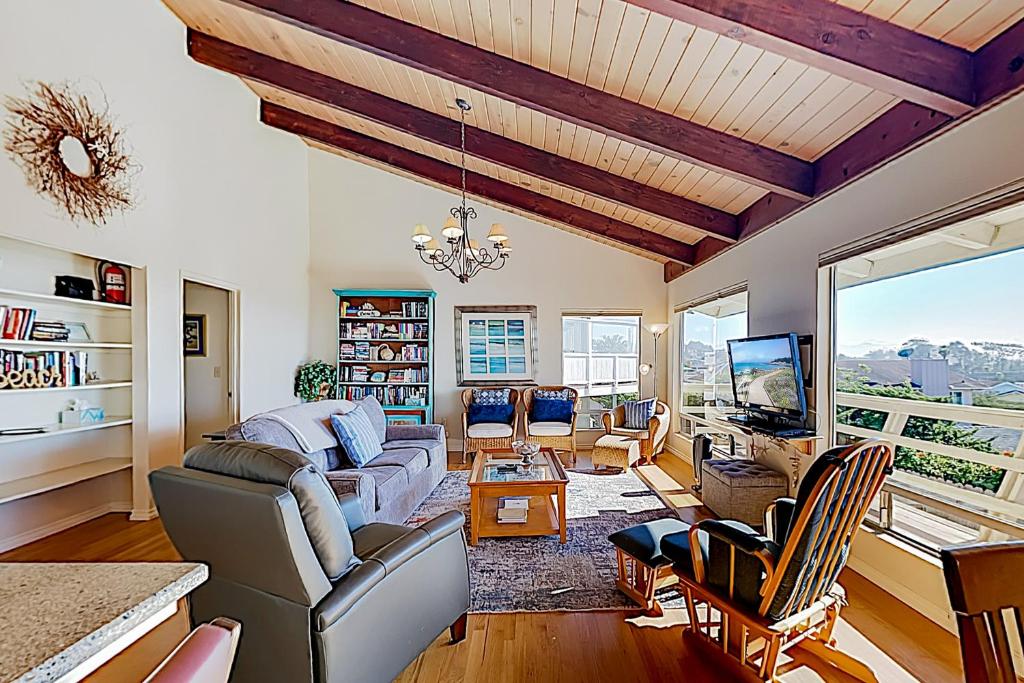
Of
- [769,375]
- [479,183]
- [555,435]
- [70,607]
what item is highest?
[479,183]

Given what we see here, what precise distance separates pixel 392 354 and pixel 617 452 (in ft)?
10.6

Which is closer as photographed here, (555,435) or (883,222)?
(883,222)

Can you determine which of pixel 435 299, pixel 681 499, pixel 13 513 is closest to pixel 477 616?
pixel 681 499

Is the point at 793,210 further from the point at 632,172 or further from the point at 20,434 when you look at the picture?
the point at 20,434

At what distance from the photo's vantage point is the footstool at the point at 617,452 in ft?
18.0

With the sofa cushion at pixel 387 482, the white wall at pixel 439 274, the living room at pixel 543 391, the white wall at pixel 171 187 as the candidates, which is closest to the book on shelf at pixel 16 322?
the living room at pixel 543 391

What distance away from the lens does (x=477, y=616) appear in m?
2.65

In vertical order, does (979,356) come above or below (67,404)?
above

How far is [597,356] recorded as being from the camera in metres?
7.16

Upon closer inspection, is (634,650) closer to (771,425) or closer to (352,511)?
(352,511)

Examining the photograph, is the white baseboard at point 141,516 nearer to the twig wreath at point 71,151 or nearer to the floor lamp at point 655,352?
the twig wreath at point 71,151

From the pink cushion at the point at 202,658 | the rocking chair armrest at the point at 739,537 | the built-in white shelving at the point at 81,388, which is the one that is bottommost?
the rocking chair armrest at the point at 739,537

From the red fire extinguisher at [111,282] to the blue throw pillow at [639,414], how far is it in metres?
5.09

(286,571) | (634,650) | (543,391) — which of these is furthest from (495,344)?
(286,571)
